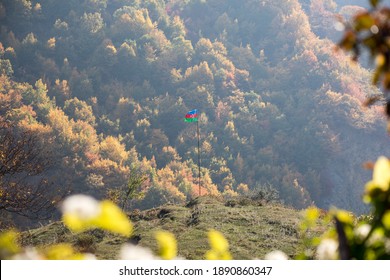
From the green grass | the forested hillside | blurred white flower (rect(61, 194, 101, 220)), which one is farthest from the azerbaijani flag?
blurred white flower (rect(61, 194, 101, 220))

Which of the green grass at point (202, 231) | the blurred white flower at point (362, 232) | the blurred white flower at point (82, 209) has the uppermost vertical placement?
the green grass at point (202, 231)

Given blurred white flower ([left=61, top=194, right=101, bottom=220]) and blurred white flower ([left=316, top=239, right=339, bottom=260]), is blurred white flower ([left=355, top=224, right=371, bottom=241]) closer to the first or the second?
blurred white flower ([left=316, top=239, right=339, bottom=260])

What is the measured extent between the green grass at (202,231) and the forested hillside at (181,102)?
37.6 m

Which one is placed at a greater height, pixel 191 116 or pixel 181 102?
pixel 181 102

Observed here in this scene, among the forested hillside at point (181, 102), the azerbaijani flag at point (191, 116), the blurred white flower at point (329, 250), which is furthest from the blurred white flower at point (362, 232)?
the forested hillside at point (181, 102)

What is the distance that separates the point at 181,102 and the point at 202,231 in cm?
7839

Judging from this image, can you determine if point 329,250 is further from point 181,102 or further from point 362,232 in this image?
point 181,102

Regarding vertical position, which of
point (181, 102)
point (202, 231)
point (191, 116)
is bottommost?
point (202, 231)

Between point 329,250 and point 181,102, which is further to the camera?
point 181,102

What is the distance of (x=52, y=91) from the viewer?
85.1 meters

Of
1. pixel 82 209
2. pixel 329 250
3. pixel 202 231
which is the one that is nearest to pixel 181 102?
pixel 202 231

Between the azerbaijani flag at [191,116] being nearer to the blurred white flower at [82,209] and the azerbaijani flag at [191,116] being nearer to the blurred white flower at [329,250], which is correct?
the blurred white flower at [329,250]

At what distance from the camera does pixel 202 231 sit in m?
11.6

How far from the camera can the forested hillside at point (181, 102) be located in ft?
227
